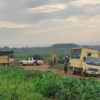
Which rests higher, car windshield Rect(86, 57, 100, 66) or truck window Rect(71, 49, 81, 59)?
truck window Rect(71, 49, 81, 59)

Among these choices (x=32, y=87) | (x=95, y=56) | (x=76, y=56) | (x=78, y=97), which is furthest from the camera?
(x=76, y=56)

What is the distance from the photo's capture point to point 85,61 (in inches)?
803

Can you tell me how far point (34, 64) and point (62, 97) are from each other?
2985 centimetres

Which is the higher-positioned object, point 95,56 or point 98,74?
point 95,56

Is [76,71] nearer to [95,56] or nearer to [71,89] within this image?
[95,56]

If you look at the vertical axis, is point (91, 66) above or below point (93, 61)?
below

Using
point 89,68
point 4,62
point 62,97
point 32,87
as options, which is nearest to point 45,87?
point 32,87

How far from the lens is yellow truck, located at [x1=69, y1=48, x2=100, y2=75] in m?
19.9

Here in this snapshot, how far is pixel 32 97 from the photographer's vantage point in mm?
9125

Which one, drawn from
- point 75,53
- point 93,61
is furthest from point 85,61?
point 75,53

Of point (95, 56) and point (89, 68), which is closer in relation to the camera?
point (89, 68)

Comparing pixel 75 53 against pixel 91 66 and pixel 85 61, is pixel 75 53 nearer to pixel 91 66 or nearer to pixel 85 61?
pixel 85 61

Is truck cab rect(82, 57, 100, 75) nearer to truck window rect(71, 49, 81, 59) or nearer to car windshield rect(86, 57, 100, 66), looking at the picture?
car windshield rect(86, 57, 100, 66)

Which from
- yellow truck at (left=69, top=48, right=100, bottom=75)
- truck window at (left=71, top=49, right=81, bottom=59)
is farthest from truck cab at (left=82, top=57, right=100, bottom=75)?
truck window at (left=71, top=49, right=81, bottom=59)
